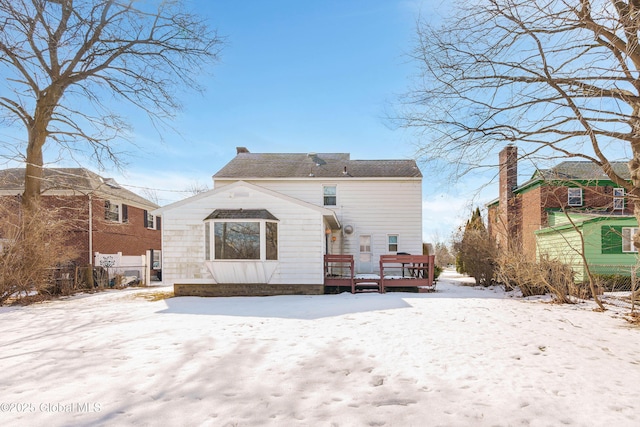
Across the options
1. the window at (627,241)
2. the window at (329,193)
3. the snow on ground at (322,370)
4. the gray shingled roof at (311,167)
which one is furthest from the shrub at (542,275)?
the window at (329,193)

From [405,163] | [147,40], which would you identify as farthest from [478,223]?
[147,40]

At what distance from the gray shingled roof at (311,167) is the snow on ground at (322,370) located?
12.0 metres

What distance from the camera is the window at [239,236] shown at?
1198 centimetres

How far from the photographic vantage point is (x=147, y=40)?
540 inches

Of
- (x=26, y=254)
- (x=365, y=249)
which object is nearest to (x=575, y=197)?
(x=365, y=249)

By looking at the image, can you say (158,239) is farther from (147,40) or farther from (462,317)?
(462,317)

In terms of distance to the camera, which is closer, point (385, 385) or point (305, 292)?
point (385, 385)

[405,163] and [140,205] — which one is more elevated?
[405,163]

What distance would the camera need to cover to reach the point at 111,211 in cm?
2058

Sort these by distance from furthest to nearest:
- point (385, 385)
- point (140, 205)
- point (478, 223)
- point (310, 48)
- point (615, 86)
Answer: point (140, 205) → point (478, 223) → point (310, 48) → point (615, 86) → point (385, 385)

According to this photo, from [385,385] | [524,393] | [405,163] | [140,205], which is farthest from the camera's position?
[140,205]

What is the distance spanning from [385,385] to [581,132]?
19.1ft

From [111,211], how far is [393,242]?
1630 cm

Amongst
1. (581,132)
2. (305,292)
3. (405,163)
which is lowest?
(305,292)
